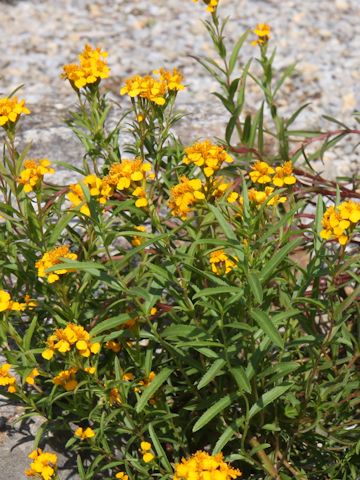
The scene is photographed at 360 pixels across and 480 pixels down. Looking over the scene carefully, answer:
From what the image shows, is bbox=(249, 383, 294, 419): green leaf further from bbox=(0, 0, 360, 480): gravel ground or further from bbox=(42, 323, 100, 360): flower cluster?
bbox=(0, 0, 360, 480): gravel ground

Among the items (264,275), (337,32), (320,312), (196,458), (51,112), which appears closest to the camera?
(196,458)

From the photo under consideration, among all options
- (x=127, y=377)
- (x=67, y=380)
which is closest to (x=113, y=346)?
(x=127, y=377)

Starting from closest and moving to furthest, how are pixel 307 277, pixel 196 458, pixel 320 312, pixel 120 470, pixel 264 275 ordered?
pixel 196 458 < pixel 264 275 < pixel 307 277 < pixel 120 470 < pixel 320 312

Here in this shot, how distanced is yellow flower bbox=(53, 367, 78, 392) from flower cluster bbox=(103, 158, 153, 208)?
1.84 feet

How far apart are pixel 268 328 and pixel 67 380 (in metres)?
0.67

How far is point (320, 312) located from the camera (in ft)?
8.85

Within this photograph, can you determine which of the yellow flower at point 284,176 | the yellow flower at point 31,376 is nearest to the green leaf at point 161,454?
the yellow flower at point 31,376

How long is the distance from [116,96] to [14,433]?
221 cm

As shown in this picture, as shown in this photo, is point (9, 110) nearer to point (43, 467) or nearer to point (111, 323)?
point (111, 323)

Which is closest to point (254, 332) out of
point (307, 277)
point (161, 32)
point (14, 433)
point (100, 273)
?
point (307, 277)

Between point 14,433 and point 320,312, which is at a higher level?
point 320,312

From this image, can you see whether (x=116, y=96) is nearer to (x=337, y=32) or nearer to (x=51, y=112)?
(x=51, y=112)

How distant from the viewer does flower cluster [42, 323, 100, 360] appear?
6.48 ft

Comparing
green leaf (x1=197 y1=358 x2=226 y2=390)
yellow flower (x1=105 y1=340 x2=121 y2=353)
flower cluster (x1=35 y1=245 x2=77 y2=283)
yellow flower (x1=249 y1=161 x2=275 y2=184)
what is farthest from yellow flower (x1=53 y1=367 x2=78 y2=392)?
yellow flower (x1=249 y1=161 x2=275 y2=184)
